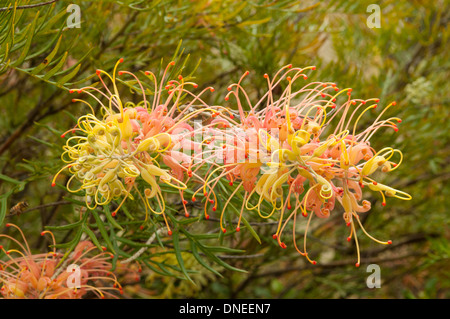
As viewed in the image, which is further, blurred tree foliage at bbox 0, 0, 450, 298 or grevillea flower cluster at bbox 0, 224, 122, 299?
blurred tree foliage at bbox 0, 0, 450, 298

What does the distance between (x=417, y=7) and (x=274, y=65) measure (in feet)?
2.57

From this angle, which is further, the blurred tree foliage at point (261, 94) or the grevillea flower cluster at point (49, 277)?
the blurred tree foliage at point (261, 94)

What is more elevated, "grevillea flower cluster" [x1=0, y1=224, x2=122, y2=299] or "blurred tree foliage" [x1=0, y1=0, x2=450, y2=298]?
"blurred tree foliage" [x1=0, y1=0, x2=450, y2=298]

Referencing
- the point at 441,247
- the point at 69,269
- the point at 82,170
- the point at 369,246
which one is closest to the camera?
the point at 82,170

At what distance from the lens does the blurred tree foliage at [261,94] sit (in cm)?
102

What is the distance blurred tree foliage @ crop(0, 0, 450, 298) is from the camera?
1.02 meters

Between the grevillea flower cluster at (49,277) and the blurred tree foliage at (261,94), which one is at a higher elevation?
the blurred tree foliage at (261,94)

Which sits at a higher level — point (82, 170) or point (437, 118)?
point (437, 118)

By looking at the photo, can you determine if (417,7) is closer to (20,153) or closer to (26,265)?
(20,153)

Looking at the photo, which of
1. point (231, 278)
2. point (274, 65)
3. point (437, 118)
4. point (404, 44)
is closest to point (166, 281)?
point (231, 278)

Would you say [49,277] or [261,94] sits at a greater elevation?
[261,94]

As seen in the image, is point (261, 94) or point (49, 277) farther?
point (261, 94)

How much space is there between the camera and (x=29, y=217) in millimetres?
1284

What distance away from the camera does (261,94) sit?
3.81 feet
